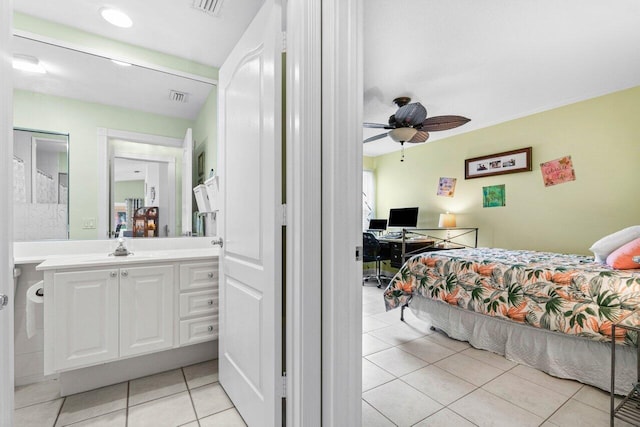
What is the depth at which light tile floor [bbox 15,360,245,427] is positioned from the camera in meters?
1.51

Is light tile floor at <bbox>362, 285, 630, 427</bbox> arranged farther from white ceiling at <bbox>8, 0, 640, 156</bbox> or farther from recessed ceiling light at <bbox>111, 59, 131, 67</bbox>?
recessed ceiling light at <bbox>111, 59, 131, 67</bbox>

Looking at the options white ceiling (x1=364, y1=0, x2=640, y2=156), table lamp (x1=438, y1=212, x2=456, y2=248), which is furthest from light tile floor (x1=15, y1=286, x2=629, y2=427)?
white ceiling (x1=364, y1=0, x2=640, y2=156)

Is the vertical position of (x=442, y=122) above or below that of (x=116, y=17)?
below

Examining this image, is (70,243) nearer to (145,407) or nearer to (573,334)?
(145,407)

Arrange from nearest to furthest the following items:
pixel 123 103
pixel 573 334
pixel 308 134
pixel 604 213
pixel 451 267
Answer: pixel 308 134
pixel 573 334
pixel 123 103
pixel 451 267
pixel 604 213

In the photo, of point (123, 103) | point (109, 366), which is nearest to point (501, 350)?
point (109, 366)

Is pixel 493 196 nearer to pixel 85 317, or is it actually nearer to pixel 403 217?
pixel 403 217

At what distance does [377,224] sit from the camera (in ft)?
18.0

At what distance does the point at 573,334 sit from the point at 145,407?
2667 mm

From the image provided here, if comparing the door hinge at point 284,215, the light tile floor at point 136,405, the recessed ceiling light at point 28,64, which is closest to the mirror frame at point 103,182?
the recessed ceiling light at point 28,64

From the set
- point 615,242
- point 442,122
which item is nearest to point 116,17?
point 442,122

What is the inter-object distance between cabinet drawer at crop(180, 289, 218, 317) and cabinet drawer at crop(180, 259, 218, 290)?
0.17 ft

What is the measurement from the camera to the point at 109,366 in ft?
6.04

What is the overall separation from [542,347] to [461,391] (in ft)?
2.53
